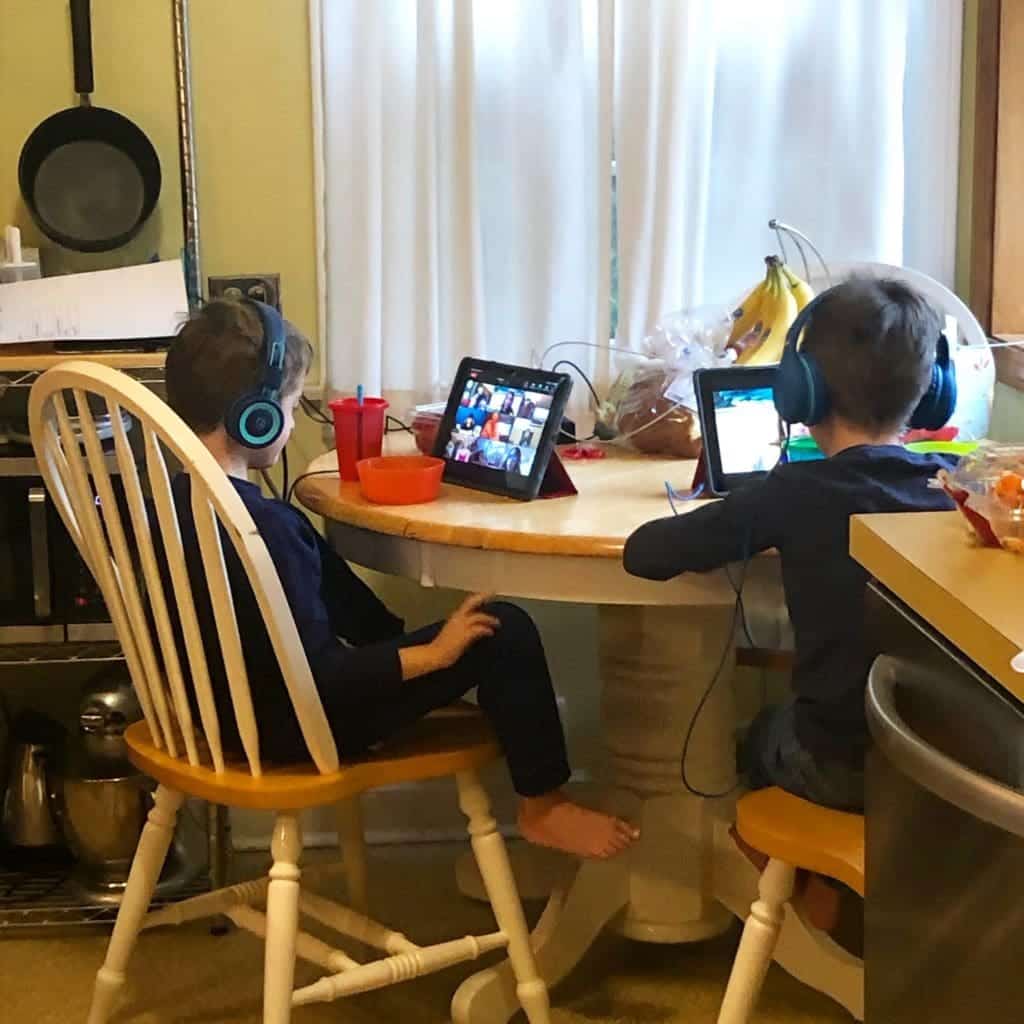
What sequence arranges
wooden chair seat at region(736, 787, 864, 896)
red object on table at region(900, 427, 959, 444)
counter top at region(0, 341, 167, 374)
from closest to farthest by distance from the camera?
wooden chair seat at region(736, 787, 864, 896)
red object on table at region(900, 427, 959, 444)
counter top at region(0, 341, 167, 374)


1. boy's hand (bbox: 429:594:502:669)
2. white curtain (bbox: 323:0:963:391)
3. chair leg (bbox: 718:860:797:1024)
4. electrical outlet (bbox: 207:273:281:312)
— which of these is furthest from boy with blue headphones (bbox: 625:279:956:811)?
electrical outlet (bbox: 207:273:281:312)

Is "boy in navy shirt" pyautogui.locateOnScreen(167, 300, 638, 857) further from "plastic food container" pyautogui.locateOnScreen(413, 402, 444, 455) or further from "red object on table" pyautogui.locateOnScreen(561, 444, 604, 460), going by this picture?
"red object on table" pyautogui.locateOnScreen(561, 444, 604, 460)

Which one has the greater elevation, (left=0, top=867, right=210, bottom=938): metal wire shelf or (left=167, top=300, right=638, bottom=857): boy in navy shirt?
(left=167, top=300, right=638, bottom=857): boy in navy shirt

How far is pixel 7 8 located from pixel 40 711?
1244 mm

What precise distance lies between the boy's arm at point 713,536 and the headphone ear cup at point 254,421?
19.2 inches

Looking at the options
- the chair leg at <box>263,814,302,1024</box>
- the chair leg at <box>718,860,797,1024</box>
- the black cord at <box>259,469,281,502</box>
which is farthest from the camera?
the black cord at <box>259,469,281,502</box>

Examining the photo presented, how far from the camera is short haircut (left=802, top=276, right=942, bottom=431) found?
1.79 m

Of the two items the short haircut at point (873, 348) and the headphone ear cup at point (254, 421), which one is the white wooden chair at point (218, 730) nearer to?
the headphone ear cup at point (254, 421)

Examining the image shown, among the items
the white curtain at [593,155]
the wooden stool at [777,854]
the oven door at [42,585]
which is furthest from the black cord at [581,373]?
the wooden stool at [777,854]

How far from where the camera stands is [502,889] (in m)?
1.96

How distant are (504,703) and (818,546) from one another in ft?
1.58

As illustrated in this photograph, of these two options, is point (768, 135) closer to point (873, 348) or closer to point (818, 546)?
point (873, 348)

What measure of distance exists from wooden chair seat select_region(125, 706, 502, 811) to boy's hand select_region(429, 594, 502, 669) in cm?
13

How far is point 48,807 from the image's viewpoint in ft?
8.46
